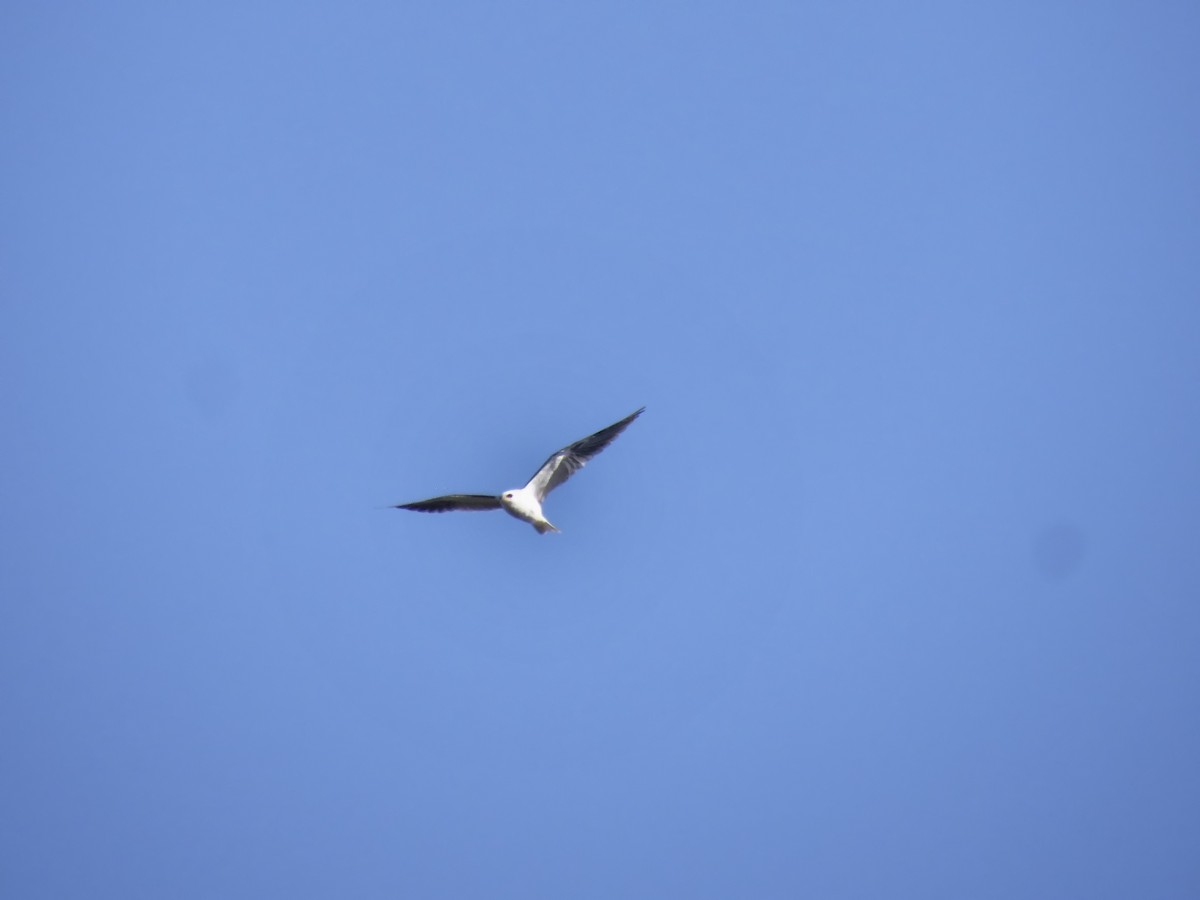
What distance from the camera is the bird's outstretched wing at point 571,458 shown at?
59.7 ft

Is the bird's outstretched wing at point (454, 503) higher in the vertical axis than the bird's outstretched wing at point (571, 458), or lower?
lower

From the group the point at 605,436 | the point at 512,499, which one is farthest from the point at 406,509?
the point at 605,436

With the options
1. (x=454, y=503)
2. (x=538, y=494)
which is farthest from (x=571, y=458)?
(x=454, y=503)

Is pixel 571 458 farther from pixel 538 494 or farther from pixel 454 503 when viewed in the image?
pixel 454 503

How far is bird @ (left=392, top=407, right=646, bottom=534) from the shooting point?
18.2 metres

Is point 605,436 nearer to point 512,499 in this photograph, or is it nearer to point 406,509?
point 512,499

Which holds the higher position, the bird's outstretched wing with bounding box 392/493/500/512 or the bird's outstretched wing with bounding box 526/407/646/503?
the bird's outstretched wing with bounding box 526/407/646/503

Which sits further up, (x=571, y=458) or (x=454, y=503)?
(x=571, y=458)

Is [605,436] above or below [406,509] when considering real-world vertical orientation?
above

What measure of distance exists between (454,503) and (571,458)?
1895 millimetres

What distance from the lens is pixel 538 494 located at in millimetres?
18797

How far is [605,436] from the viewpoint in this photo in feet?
60.0

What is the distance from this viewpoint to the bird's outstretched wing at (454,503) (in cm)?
1847

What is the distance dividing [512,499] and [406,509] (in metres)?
1.78
